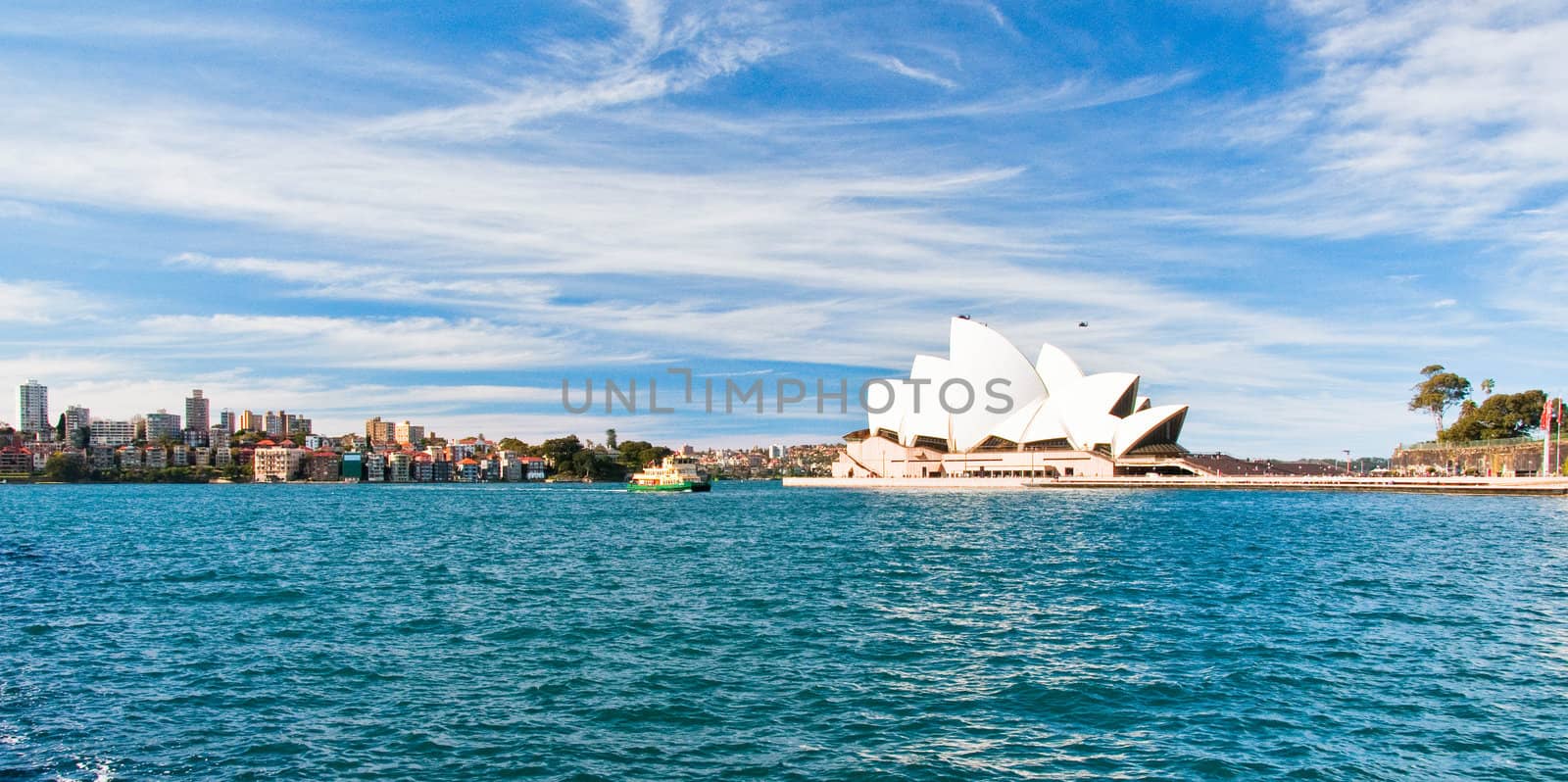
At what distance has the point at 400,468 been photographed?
157 meters

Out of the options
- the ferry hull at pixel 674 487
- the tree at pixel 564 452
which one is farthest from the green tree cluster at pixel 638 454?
the ferry hull at pixel 674 487

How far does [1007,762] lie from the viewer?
9.28 meters

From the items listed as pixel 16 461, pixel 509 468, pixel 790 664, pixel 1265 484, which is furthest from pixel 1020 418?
pixel 16 461

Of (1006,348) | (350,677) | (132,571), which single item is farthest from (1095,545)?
(1006,348)

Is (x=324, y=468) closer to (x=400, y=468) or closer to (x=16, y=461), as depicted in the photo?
(x=400, y=468)

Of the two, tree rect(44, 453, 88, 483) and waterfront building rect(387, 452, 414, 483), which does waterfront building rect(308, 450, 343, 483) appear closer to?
waterfront building rect(387, 452, 414, 483)

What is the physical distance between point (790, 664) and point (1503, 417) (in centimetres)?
9138

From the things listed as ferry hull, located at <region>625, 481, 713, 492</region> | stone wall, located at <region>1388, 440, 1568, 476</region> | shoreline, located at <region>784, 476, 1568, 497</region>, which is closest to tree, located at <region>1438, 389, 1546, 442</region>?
stone wall, located at <region>1388, 440, 1568, 476</region>

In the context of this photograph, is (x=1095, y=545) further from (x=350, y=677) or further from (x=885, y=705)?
(x=350, y=677)

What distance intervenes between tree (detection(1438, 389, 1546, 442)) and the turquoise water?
68.7 meters

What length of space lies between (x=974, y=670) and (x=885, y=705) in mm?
2117

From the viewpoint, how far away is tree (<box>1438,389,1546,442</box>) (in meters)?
82.8

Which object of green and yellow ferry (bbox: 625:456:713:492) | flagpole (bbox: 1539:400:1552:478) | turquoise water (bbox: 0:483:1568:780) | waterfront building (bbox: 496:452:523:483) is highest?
Result: flagpole (bbox: 1539:400:1552:478)

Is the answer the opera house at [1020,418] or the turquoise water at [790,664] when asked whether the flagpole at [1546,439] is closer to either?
the opera house at [1020,418]
